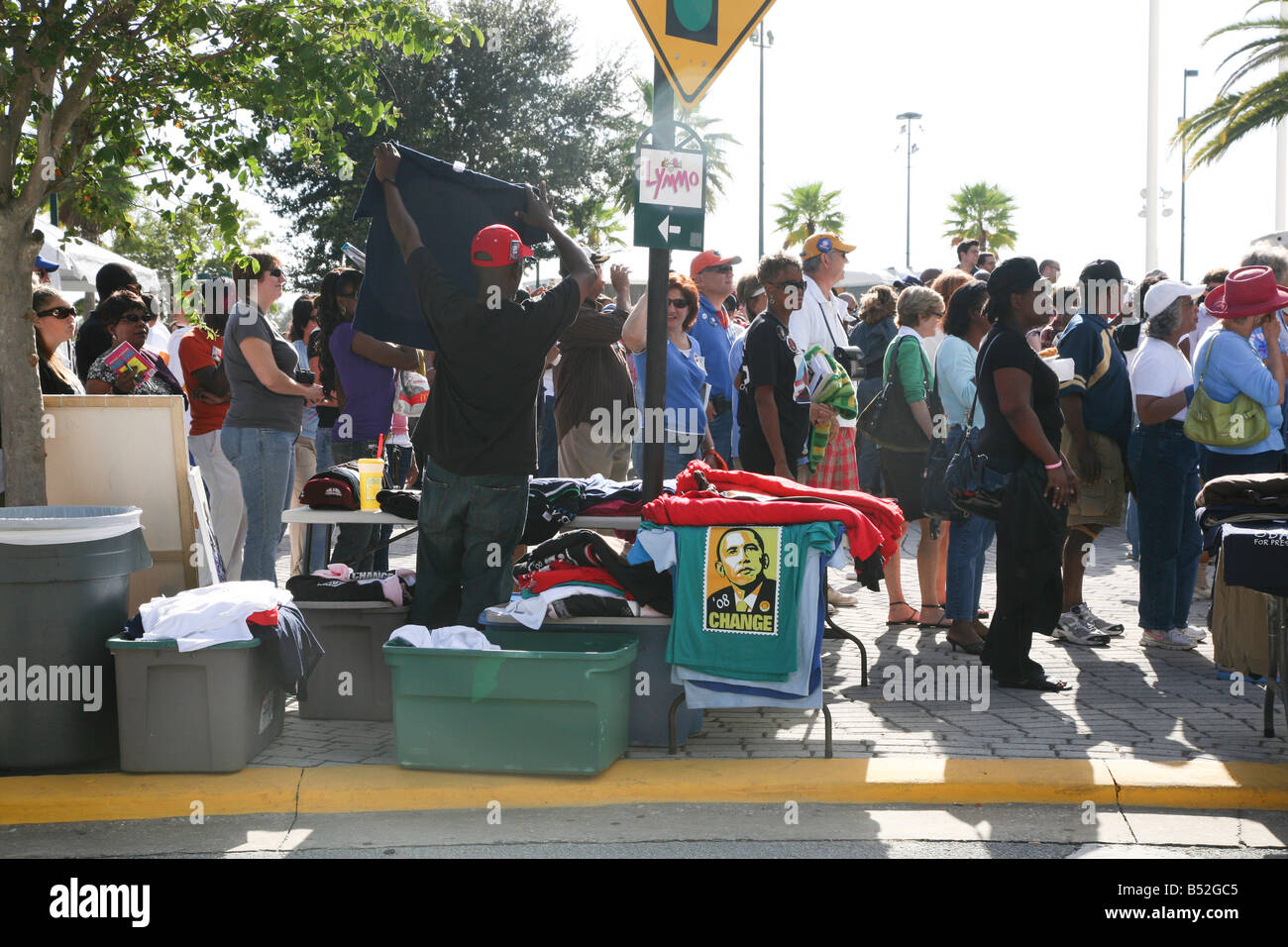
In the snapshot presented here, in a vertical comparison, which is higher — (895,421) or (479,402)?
(479,402)

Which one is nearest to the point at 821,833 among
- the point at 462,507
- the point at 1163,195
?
the point at 462,507

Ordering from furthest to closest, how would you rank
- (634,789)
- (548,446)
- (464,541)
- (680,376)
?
(548,446) → (680,376) → (464,541) → (634,789)

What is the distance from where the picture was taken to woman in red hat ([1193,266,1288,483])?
659cm

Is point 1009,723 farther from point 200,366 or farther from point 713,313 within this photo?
point 200,366

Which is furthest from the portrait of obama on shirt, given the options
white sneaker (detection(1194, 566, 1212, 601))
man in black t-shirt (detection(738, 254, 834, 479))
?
white sneaker (detection(1194, 566, 1212, 601))

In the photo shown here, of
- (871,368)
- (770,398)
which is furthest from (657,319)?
(871,368)

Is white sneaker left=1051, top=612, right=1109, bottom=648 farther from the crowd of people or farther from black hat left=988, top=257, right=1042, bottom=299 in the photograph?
black hat left=988, top=257, right=1042, bottom=299

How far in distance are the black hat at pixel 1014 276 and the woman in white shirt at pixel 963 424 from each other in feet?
2.50

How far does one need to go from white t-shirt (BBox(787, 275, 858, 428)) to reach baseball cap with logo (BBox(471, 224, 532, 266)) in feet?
8.95

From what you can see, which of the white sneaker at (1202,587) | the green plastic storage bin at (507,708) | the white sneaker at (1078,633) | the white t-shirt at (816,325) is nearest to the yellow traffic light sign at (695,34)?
the white t-shirt at (816,325)

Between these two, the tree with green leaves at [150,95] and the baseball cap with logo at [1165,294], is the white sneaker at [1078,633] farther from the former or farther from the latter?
the tree with green leaves at [150,95]

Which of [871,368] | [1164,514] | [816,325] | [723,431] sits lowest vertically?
[1164,514]

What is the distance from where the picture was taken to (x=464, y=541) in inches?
218

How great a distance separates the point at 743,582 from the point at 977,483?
1752 millimetres
